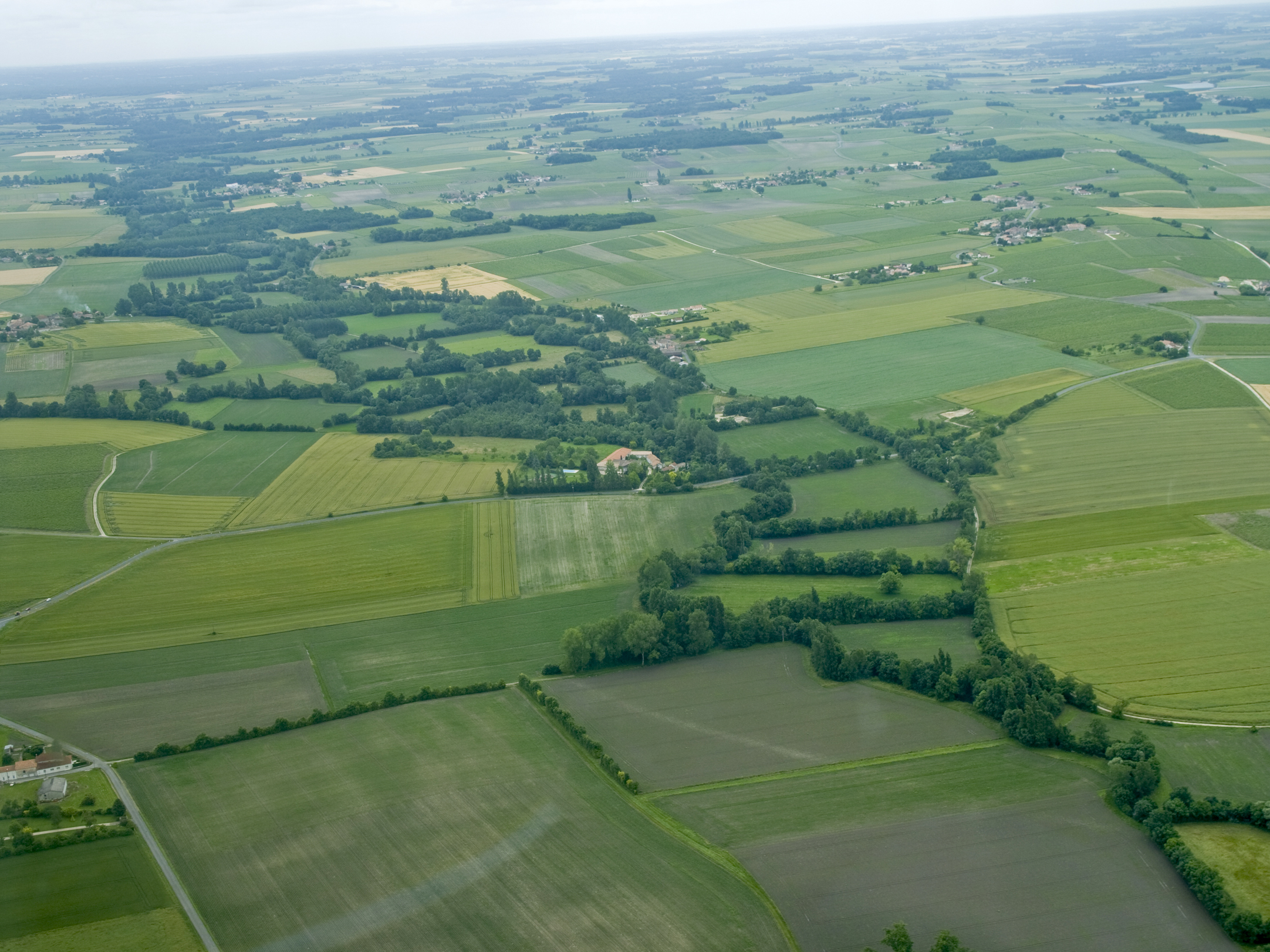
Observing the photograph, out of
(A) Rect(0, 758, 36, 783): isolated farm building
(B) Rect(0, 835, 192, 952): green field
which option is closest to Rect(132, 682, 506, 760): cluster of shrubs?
(A) Rect(0, 758, 36, 783): isolated farm building

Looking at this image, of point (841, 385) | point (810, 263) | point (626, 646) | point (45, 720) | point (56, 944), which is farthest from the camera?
point (810, 263)

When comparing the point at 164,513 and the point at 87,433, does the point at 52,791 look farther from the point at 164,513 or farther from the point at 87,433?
the point at 87,433

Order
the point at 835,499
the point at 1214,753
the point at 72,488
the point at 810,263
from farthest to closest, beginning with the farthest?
the point at 810,263 → the point at 72,488 → the point at 835,499 → the point at 1214,753

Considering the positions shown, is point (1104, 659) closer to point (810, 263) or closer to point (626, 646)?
point (626, 646)

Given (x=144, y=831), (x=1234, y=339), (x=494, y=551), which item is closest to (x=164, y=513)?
(x=494, y=551)

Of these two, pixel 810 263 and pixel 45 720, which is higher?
pixel 810 263

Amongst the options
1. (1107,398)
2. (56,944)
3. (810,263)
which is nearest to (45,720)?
(56,944)
